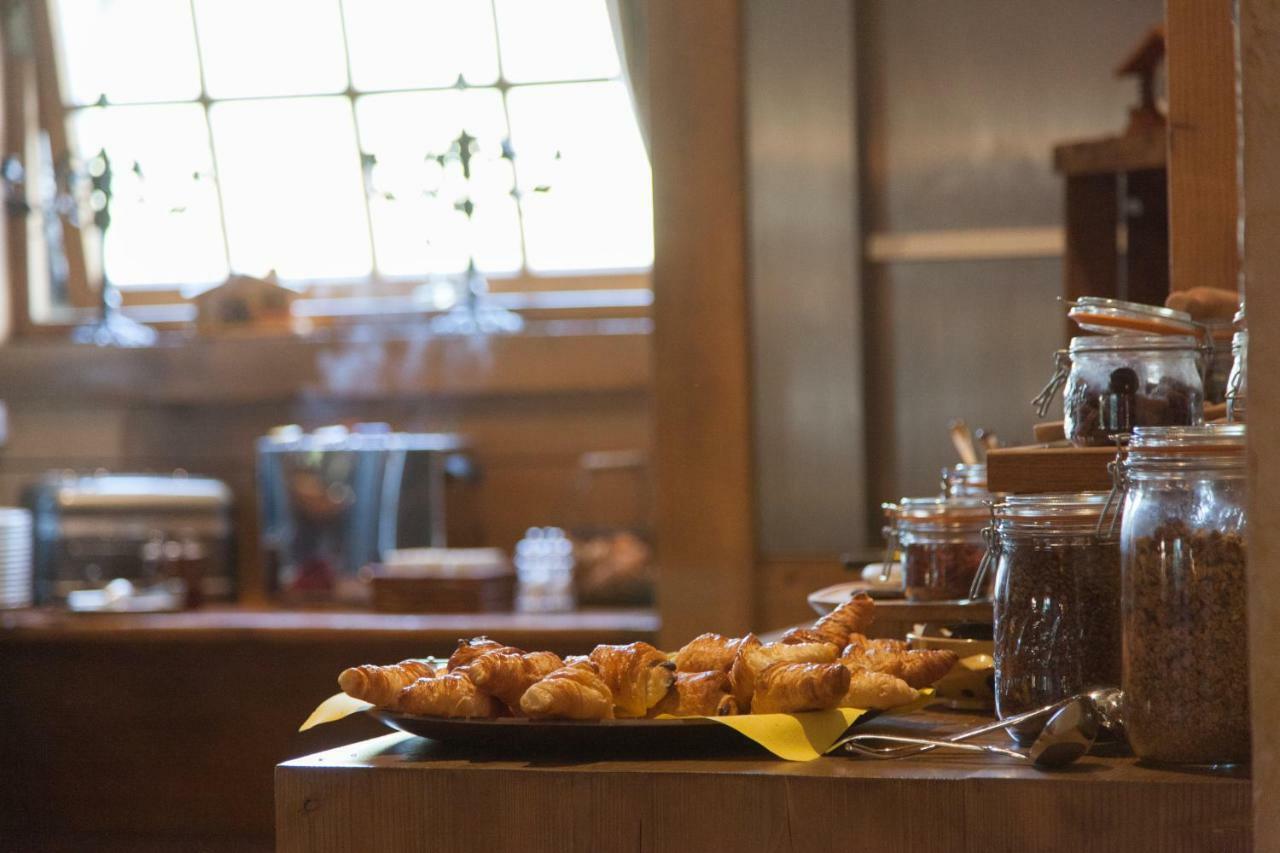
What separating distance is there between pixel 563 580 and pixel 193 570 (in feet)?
3.70

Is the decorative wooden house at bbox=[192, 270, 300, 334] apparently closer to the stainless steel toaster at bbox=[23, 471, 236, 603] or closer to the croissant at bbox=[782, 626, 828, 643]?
the stainless steel toaster at bbox=[23, 471, 236, 603]

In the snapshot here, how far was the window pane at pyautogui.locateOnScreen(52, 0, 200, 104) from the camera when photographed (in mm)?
5438

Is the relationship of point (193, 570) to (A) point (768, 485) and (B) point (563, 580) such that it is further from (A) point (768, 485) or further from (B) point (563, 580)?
(A) point (768, 485)

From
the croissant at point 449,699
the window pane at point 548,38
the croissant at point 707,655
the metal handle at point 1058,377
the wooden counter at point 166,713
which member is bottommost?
the wooden counter at point 166,713

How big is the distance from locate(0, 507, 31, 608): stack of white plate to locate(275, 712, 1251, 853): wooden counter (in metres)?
4.12

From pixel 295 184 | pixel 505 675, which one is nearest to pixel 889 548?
pixel 505 675

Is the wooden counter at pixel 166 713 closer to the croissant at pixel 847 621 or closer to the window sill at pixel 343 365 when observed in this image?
the window sill at pixel 343 365

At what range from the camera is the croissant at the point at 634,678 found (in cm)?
101

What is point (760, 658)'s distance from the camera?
41.8 inches

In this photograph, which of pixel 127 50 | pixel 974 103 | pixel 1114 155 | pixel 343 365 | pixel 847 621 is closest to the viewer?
pixel 847 621

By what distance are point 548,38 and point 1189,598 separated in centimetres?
453

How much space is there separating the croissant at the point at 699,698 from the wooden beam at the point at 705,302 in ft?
8.10

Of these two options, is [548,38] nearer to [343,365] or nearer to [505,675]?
[343,365]

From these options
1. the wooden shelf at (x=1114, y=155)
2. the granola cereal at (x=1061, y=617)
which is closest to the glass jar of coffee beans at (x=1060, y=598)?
the granola cereal at (x=1061, y=617)
